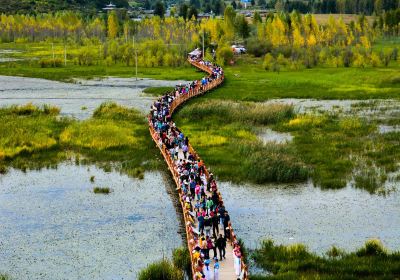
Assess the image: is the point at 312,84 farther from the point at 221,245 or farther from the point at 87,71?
the point at 221,245

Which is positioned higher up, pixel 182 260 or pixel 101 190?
pixel 182 260

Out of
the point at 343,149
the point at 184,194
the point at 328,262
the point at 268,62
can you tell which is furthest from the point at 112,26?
the point at 328,262

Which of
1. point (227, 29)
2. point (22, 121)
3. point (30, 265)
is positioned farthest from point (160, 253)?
point (227, 29)

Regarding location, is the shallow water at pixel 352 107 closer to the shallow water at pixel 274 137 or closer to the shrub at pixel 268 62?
the shallow water at pixel 274 137

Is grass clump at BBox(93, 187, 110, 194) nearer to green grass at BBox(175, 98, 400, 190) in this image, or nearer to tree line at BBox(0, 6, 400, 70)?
green grass at BBox(175, 98, 400, 190)

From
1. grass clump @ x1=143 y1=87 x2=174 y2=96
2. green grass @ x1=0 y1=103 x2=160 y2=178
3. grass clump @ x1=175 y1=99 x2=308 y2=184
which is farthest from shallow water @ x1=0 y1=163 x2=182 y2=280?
grass clump @ x1=143 y1=87 x2=174 y2=96

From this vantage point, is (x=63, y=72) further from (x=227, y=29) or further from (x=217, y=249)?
(x=217, y=249)
